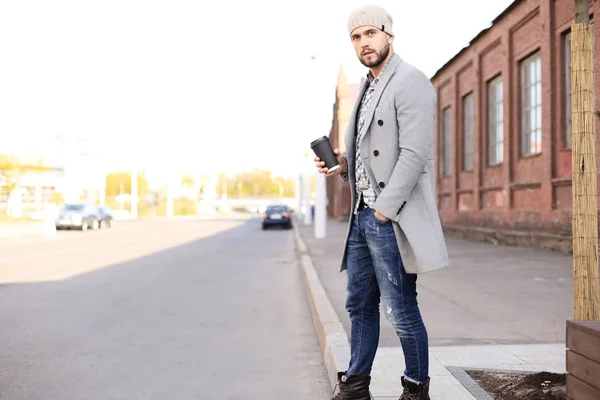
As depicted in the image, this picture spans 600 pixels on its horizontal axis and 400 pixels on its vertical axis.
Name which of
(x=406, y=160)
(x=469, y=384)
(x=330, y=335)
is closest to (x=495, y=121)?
(x=330, y=335)

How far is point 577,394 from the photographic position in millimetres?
2645

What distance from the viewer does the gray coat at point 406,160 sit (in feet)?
9.27

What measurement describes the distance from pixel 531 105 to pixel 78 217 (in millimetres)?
24183

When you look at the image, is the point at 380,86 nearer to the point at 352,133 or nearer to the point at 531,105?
the point at 352,133

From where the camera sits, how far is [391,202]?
283 centimetres

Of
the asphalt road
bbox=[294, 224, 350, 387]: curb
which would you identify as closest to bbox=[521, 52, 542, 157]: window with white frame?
the asphalt road

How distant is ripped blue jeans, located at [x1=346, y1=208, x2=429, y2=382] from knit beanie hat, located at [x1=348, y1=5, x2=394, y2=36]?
87 cm

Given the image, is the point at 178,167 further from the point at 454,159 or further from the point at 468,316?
the point at 468,316

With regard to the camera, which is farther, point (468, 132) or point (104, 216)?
point (104, 216)

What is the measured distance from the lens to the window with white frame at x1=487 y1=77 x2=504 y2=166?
723 inches

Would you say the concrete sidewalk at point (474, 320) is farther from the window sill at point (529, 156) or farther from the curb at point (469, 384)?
the window sill at point (529, 156)

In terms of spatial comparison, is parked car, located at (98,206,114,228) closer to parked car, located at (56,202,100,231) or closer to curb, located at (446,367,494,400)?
parked car, located at (56,202,100,231)

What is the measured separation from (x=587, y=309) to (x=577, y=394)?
54 centimetres

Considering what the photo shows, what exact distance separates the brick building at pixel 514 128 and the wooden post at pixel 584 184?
922 cm
